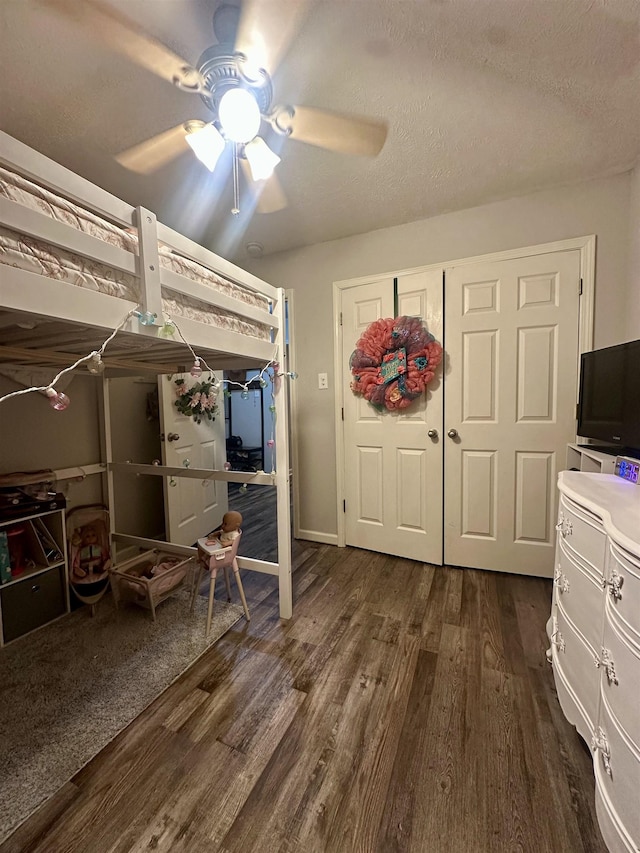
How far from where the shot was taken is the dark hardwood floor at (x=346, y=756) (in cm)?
89

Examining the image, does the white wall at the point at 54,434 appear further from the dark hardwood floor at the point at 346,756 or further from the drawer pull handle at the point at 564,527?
the drawer pull handle at the point at 564,527

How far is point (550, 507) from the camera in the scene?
6.98ft

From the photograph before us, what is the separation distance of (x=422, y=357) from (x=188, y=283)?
62.0 inches

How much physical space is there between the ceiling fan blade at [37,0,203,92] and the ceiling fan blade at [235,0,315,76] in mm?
227

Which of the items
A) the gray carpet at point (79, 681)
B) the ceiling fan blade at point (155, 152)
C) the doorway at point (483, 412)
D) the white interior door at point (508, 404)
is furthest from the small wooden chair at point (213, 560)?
the ceiling fan blade at point (155, 152)

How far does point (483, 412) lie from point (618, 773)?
1750 millimetres

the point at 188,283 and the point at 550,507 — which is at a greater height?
the point at 188,283

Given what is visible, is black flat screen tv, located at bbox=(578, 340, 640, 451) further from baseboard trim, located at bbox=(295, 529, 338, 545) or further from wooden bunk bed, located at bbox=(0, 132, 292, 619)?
baseboard trim, located at bbox=(295, 529, 338, 545)

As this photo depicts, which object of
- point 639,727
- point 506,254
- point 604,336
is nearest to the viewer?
point 639,727

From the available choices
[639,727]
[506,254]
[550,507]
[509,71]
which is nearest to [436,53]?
[509,71]

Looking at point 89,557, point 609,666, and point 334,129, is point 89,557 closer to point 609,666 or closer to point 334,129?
point 609,666

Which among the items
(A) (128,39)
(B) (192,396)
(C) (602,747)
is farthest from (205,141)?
(C) (602,747)

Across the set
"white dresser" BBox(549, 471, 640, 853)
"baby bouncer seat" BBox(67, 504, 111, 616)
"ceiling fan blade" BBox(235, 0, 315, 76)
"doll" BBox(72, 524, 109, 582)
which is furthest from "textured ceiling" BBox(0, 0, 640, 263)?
"doll" BBox(72, 524, 109, 582)

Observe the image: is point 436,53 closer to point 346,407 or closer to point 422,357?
point 422,357
